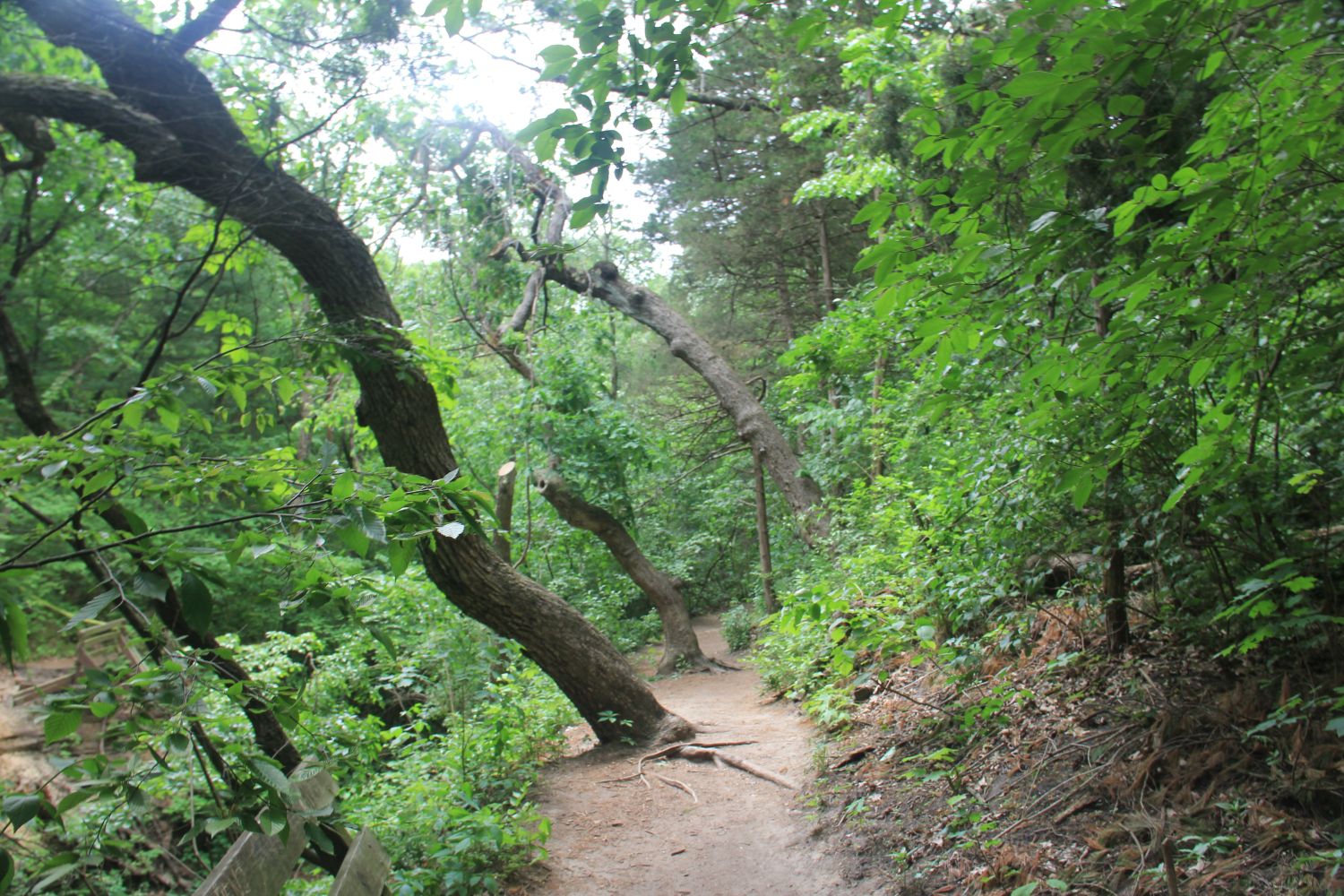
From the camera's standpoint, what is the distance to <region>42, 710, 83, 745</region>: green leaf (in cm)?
168

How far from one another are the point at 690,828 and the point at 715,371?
7390 mm

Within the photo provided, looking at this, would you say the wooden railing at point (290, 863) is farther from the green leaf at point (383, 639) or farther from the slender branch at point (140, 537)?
the slender branch at point (140, 537)

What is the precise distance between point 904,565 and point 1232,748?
2.25 metres

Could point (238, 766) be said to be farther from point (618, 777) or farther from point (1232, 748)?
point (618, 777)

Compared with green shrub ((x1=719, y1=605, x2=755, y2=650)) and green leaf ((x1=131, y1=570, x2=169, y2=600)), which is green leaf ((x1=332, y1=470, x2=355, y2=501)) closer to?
green leaf ((x1=131, y1=570, x2=169, y2=600))

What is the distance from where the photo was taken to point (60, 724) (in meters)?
1.70

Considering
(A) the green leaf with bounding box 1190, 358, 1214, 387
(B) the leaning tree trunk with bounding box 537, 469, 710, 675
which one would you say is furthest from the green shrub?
(A) the green leaf with bounding box 1190, 358, 1214, 387

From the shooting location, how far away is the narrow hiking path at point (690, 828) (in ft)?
14.6

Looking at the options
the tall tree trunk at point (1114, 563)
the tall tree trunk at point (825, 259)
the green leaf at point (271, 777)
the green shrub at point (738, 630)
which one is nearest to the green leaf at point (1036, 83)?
the tall tree trunk at point (1114, 563)

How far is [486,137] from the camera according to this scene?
9.37 meters

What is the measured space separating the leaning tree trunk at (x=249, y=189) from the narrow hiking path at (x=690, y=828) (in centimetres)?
178

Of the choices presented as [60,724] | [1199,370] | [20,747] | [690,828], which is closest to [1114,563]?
[1199,370]

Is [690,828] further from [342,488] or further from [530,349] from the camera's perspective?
[530,349]

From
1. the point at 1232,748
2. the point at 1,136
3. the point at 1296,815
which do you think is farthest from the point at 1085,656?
the point at 1,136
